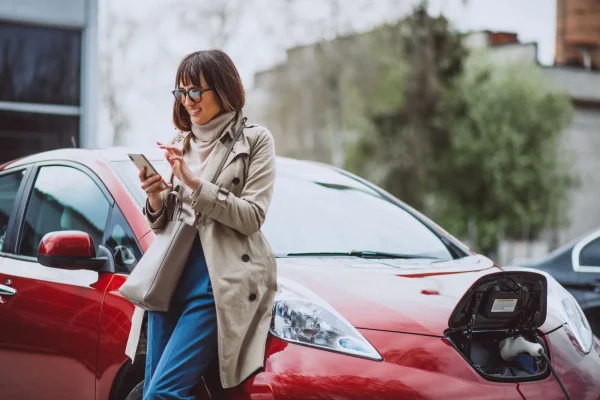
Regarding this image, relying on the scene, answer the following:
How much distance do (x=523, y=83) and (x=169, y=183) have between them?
4114cm

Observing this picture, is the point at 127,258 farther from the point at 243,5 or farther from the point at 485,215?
the point at 485,215

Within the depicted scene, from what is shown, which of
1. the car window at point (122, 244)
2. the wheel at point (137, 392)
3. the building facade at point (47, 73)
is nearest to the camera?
the wheel at point (137, 392)

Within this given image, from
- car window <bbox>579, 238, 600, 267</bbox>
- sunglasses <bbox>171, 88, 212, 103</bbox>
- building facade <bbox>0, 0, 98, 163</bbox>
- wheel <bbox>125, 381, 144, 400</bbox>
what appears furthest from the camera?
building facade <bbox>0, 0, 98, 163</bbox>

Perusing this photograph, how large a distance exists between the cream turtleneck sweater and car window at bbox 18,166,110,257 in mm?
801

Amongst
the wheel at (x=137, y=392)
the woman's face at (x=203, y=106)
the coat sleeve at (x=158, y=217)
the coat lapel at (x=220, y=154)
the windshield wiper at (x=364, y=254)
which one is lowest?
the wheel at (x=137, y=392)

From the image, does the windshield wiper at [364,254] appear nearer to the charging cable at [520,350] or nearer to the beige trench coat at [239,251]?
the beige trench coat at [239,251]

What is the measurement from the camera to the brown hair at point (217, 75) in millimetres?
3357

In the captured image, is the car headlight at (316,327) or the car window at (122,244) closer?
the car headlight at (316,327)

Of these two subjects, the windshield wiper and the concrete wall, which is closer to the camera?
the windshield wiper

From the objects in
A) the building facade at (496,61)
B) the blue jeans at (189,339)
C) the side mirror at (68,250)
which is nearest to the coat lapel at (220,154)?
the blue jeans at (189,339)

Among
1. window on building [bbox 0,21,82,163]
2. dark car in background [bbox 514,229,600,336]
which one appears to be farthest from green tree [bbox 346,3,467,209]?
dark car in background [bbox 514,229,600,336]

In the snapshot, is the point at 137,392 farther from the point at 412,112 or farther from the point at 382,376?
the point at 412,112

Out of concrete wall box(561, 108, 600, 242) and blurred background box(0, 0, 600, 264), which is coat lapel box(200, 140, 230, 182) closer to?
blurred background box(0, 0, 600, 264)

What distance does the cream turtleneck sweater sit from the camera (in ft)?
11.0
